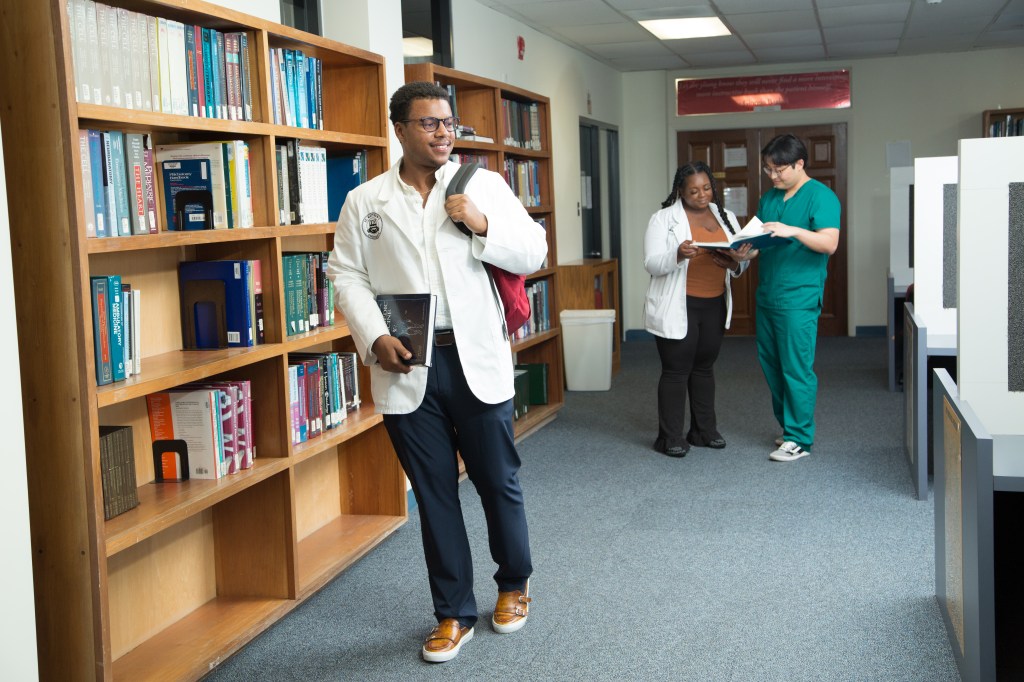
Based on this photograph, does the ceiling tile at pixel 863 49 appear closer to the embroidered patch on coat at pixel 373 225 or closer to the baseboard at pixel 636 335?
the baseboard at pixel 636 335

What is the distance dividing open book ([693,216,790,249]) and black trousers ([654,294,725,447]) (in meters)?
0.34

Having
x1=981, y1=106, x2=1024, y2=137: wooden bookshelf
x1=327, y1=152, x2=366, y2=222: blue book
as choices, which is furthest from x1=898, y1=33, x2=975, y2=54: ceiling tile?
x1=327, y1=152, x2=366, y2=222: blue book

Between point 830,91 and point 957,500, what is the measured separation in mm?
7616

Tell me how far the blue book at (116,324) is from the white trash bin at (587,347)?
4648 millimetres

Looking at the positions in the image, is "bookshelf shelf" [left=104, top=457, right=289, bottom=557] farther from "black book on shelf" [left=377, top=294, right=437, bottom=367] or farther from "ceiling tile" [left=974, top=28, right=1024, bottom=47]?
"ceiling tile" [left=974, top=28, right=1024, bottom=47]

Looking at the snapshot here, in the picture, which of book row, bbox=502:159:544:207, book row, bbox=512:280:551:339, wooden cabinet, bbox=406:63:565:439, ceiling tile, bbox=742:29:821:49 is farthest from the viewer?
ceiling tile, bbox=742:29:821:49

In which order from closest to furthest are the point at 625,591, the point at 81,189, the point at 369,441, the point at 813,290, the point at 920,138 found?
the point at 81,189 → the point at 625,591 → the point at 369,441 → the point at 813,290 → the point at 920,138

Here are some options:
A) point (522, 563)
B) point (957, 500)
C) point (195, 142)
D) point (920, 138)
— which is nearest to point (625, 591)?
point (522, 563)

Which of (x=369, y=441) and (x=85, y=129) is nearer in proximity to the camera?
(x=85, y=129)

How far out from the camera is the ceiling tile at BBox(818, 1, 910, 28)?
6.86 metres

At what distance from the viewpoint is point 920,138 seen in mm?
→ 9289

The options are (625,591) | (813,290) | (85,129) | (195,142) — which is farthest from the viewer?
(813,290)

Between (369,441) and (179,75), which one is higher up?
(179,75)

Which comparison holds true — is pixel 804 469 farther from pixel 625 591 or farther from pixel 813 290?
pixel 625 591
